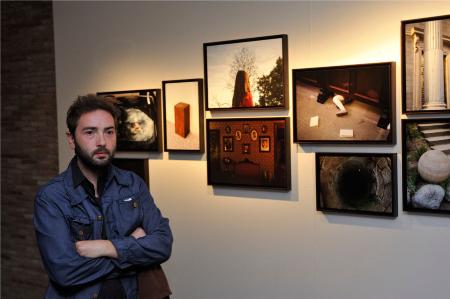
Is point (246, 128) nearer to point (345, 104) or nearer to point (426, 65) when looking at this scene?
point (345, 104)

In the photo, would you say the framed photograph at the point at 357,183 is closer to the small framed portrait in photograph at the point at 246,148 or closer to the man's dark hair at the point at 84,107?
the small framed portrait in photograph at the point at 246,148

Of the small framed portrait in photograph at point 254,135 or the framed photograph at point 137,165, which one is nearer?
the small framed portrait in photograph at point 254,135

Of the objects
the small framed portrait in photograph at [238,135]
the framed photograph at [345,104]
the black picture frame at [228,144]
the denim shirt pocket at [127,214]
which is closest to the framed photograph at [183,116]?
the black picture frame at [228,144]

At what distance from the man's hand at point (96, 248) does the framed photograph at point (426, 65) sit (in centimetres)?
198

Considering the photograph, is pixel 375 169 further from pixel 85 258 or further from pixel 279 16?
pixel 85 258

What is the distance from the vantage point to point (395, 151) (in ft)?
11.9

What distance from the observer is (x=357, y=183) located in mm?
3766

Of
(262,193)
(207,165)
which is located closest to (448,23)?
(262,193)

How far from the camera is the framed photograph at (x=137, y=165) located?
4910 mm

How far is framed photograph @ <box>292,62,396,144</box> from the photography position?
361 centimetres

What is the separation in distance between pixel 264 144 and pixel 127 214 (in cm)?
154

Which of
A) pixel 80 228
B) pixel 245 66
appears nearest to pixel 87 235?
pixel 80 228

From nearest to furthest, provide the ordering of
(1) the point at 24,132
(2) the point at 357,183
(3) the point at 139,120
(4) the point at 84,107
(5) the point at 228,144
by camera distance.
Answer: (4) the point at 84,107 < (2) the point at 357,183 < (5) the point at 228,144 < (3) the point at 139,120 < (1) the point at 24,132

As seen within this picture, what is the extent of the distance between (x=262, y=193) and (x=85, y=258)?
1.84 metres
